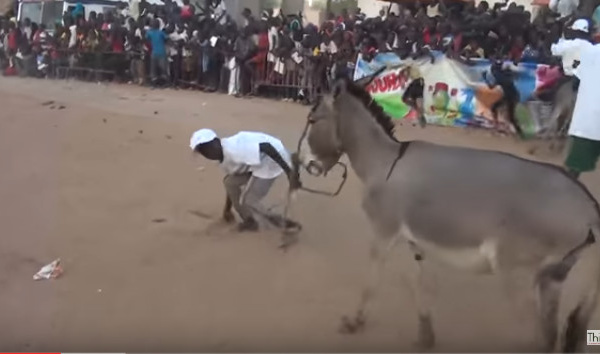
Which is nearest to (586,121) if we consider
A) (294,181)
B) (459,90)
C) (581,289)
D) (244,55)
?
(294,181)

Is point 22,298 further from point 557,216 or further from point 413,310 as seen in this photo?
point 557,216

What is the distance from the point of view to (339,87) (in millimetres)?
4867

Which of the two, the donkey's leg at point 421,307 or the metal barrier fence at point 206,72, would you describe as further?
the metal barrier fence at point 206,72

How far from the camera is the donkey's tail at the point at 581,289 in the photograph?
→ 12.8ft

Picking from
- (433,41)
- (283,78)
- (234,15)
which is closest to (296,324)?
(433,41)

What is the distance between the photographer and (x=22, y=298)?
5.43 m

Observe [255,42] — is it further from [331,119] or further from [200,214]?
[331,119]

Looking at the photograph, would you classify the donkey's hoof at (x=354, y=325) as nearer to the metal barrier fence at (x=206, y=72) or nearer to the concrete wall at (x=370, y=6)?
the metal barrier fence at (x=206, y=72)

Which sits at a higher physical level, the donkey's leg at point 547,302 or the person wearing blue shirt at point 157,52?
the donkey's leg at point 547,302

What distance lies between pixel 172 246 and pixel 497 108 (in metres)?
7.30

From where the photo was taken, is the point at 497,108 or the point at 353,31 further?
the point at 353,31

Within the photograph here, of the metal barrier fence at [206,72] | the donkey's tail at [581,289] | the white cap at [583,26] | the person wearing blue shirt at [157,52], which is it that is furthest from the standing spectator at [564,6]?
the donkey's tail at [581,289]

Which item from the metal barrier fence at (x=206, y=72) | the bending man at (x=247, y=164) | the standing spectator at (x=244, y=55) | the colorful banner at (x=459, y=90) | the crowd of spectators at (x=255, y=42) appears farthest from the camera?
the standing spectator at (x=244, y=55)

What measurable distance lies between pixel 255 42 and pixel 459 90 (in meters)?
5.89
